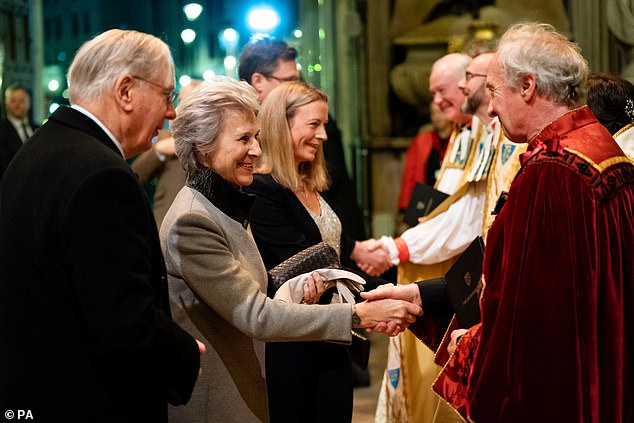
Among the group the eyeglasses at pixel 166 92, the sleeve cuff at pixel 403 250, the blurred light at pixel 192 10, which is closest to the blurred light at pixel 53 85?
the blurred light at pixel 192 10

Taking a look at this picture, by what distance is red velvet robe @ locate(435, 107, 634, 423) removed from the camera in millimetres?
2873

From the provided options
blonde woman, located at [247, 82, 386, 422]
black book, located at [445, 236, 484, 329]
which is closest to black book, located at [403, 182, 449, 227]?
blonde woman, located at [247, 82, 386, 422]

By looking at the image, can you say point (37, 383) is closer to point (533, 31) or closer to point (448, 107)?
point (533, 31)

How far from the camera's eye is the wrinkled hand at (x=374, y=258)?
497 cm

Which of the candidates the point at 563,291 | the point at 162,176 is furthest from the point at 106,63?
the point at 162,176

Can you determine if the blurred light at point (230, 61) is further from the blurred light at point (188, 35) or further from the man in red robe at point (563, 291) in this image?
the man in red robe at point (563, 291)

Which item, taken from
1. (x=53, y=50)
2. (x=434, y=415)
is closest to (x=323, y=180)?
(x=434, y=415)

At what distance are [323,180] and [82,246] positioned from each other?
6.16ft

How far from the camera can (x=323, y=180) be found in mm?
4090

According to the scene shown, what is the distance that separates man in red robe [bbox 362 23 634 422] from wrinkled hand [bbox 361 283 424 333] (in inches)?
20.5

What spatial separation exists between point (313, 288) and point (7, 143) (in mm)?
5176

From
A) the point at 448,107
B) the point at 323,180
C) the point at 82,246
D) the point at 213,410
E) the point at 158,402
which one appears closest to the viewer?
the point at 82,246

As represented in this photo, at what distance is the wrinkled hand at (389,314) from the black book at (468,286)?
154 millimetres

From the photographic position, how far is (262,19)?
1065 cm
